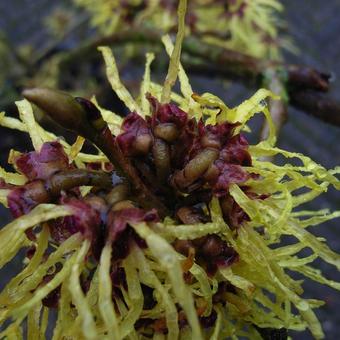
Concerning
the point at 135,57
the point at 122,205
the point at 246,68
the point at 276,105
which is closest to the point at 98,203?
the point at 122,205

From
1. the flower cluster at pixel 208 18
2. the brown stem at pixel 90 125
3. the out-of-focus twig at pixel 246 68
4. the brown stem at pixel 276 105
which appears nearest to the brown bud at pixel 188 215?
the brown stem at pixel 90 125

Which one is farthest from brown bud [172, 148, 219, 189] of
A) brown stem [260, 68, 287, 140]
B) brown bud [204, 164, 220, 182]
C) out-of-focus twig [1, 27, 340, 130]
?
out-of-focus twig [1, 27, 340, 130]

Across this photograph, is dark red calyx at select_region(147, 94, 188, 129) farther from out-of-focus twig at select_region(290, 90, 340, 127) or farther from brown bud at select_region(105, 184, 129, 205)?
out-of-focus twig at select_region(290, 90, 340, 127)

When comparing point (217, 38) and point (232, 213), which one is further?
point (217, 38)

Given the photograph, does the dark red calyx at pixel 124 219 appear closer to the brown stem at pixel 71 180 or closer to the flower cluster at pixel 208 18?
the brown stem at pixel 71 180

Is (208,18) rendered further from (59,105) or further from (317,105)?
(59,105)

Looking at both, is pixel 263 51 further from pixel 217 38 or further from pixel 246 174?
pixel 246 174

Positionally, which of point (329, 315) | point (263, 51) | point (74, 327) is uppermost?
point (263, 51)

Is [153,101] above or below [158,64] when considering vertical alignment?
above

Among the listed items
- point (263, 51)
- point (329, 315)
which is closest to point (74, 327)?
point (263, 51)
